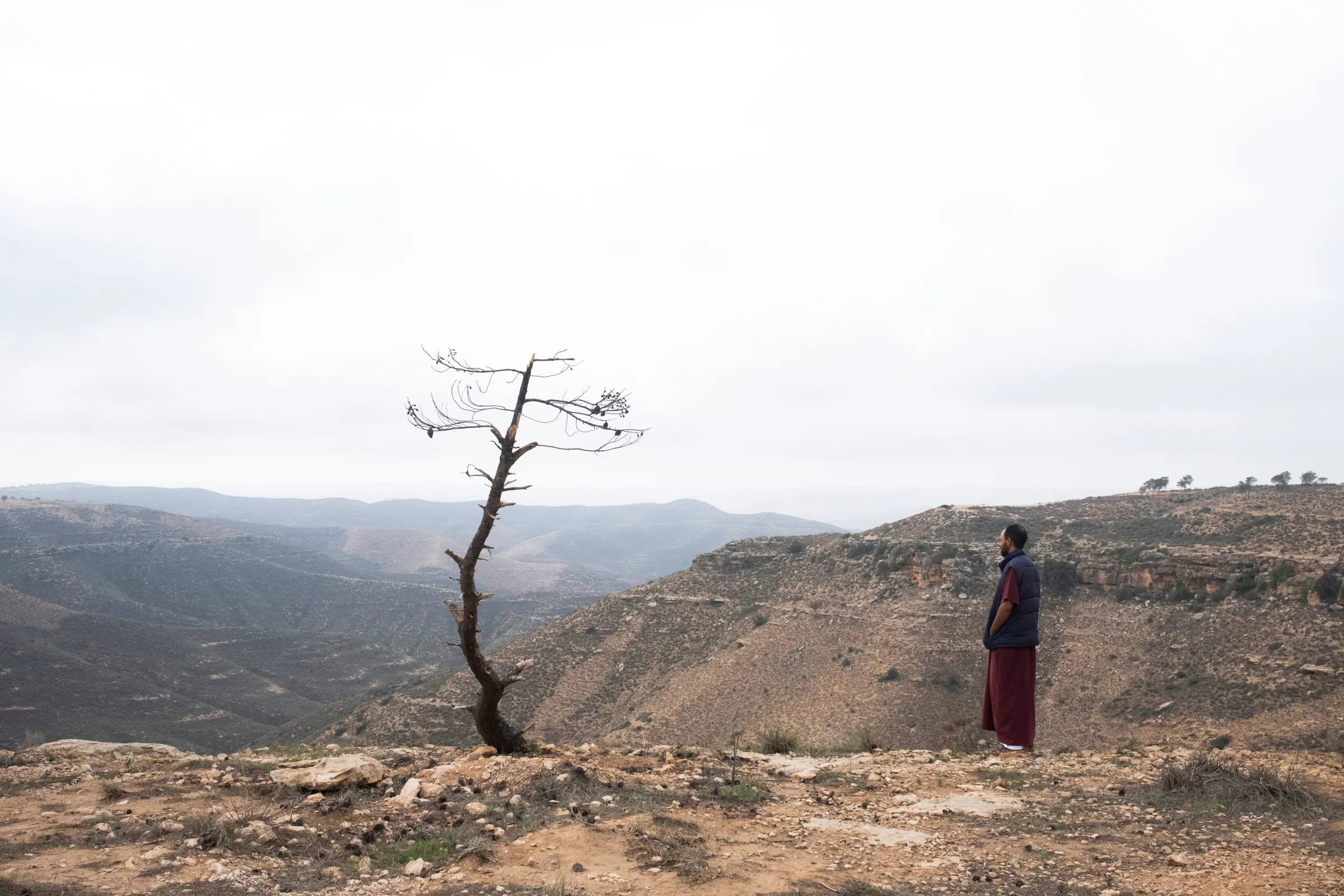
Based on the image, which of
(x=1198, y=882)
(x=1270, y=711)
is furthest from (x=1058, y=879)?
(x=1270, y=711)

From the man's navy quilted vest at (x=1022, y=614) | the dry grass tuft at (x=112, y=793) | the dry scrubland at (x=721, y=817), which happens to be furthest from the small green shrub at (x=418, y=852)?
the man's navy quilted vest at (x=1022, y=614)

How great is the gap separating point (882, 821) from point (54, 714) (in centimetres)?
4825

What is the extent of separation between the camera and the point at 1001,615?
9.12m

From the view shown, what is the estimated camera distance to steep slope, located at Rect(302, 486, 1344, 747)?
883 inches

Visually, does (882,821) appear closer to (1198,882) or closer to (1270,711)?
(1198,882)

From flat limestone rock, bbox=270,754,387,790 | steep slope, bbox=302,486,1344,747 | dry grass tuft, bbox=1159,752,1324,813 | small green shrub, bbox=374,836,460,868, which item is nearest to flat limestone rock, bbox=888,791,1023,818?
dry grass tuft, bbox=1159,752,1324,813

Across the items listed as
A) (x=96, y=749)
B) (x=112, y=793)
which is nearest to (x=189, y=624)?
(x=96, y=749)

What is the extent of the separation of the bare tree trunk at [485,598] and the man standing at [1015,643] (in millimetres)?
5672

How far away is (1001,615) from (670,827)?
498cm

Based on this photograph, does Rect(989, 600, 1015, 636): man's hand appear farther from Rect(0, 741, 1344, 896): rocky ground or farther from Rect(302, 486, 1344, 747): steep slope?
Rect(302, 486, 1344, 747): steep slope

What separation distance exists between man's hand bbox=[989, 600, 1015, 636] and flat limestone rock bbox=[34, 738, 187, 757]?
10.6 metres

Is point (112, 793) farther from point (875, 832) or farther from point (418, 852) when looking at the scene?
point (875, 832)

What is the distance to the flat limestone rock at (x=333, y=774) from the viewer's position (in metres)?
7.15

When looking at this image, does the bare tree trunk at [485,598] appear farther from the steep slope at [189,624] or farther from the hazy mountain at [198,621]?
the steep slope at [189,624]
